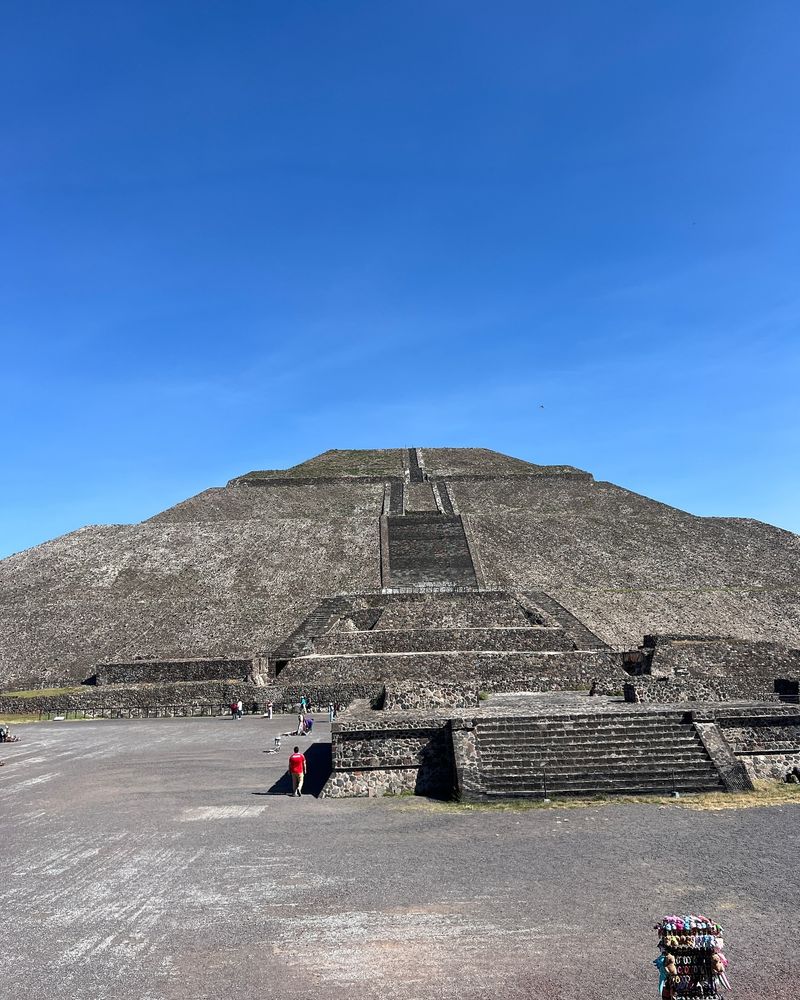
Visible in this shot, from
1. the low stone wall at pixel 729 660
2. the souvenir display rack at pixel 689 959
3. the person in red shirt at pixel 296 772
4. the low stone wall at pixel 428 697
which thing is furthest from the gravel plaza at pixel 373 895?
the low stone wall at pixel 729 660

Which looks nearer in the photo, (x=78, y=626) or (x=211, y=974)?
(x=211, y=974)

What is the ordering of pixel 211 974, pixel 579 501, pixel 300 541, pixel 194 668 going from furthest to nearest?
pixel 579 501 → pixel 300 541 → pixel 194 668 → pixel 211 974

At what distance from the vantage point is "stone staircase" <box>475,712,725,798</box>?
350 inches

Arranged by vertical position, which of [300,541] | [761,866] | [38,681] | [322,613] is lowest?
[761,866]

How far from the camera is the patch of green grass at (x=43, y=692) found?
21062mm

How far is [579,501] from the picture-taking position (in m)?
39.7

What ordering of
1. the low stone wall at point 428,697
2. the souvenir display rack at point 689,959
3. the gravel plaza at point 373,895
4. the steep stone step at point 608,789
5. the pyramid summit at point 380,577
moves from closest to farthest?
the souvenir display rack at point 689,959, the gravel plaza at point 373,895, the steep stone step at point 608,789, the low stone wall at point 428,697, the pyramid summit at point 380,577

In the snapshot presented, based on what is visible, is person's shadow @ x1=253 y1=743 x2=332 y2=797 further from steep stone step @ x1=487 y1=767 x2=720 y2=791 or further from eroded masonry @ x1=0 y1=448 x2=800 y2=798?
steep stone step @ x1=487 y1=767 x2=720 y2=791

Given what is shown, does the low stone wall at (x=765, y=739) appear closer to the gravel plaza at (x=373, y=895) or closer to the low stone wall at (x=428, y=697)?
the gravel plaza at (x=373, y=895)

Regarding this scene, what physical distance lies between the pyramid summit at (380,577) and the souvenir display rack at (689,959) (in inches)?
634

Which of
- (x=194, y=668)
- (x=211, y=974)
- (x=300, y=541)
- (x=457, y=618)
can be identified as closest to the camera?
(x=211, y=974)

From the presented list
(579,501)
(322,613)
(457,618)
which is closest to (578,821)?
(457,618)

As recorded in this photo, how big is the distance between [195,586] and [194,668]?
790cm

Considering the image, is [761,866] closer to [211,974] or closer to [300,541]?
[211,974]
